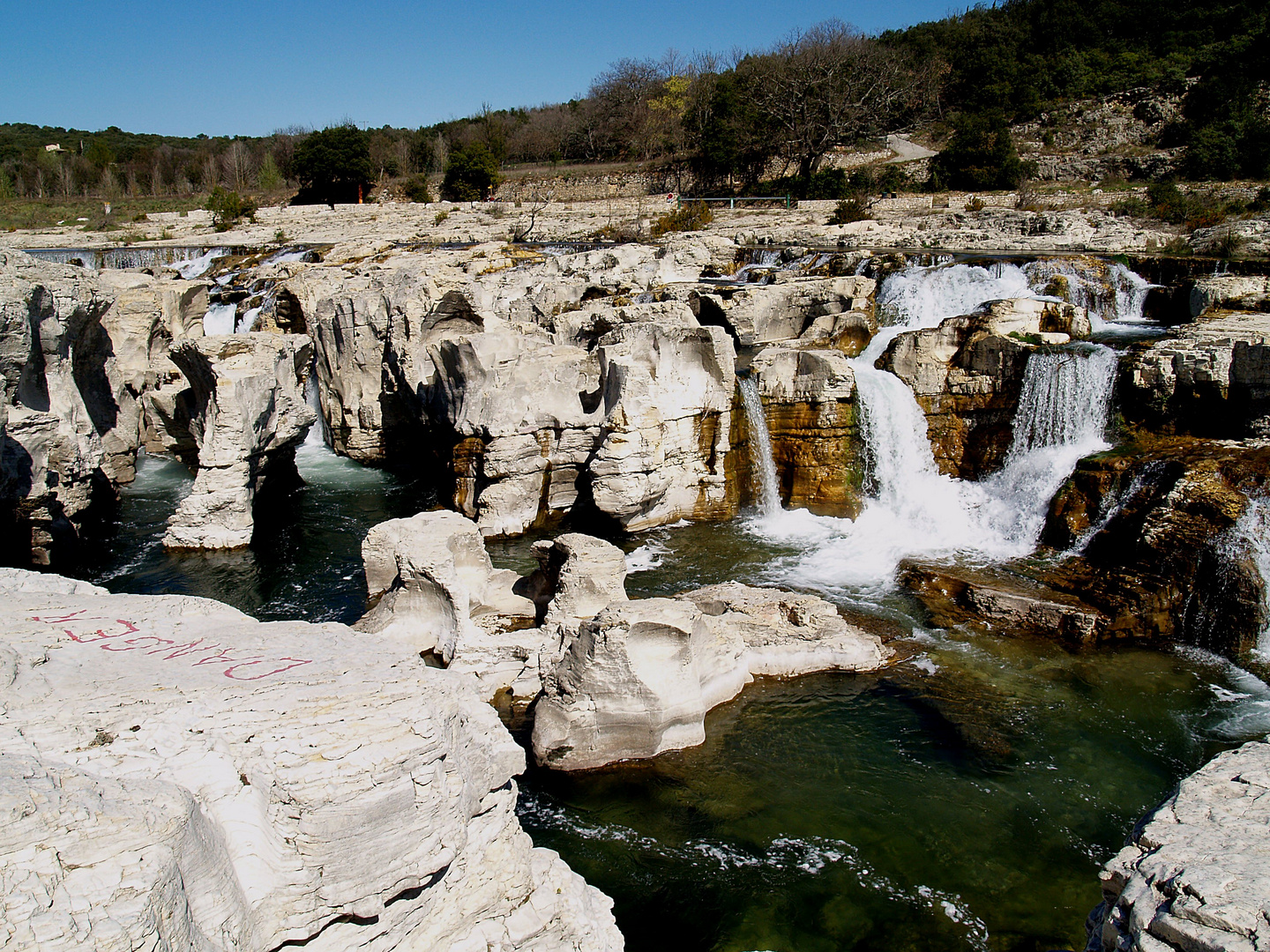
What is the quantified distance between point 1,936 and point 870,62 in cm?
4634

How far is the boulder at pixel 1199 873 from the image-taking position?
3430 mm

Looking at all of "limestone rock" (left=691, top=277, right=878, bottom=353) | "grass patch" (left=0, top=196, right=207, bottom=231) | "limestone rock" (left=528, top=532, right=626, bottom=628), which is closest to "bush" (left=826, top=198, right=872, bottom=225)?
"limestone rock" (left=691, top=277, right=878, bottom=353)

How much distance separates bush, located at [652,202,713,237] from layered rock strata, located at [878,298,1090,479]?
62.7ft

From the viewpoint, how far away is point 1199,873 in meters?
3.73

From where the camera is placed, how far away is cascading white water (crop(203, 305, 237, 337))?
20.5 metres

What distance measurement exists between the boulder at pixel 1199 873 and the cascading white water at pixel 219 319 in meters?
21.3

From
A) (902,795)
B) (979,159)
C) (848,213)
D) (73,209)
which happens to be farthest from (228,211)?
(902,795)

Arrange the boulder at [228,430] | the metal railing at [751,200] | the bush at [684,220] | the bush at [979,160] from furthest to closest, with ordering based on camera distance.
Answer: the metal railing at [751,200] → the bush at [979,160] → the bush at [684,220] → the boulder at [228,430]

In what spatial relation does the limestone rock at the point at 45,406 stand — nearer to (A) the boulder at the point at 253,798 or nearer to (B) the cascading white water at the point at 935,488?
(A) the boulder at the point at 253,798

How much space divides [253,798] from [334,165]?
45481mm

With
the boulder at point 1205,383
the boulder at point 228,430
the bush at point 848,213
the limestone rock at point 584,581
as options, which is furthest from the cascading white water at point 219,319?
the bush at point 848,213

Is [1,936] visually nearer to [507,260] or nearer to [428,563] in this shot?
[428,563]

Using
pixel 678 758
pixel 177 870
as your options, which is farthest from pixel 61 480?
pixel 177 870

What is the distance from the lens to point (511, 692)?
28.7 feet
